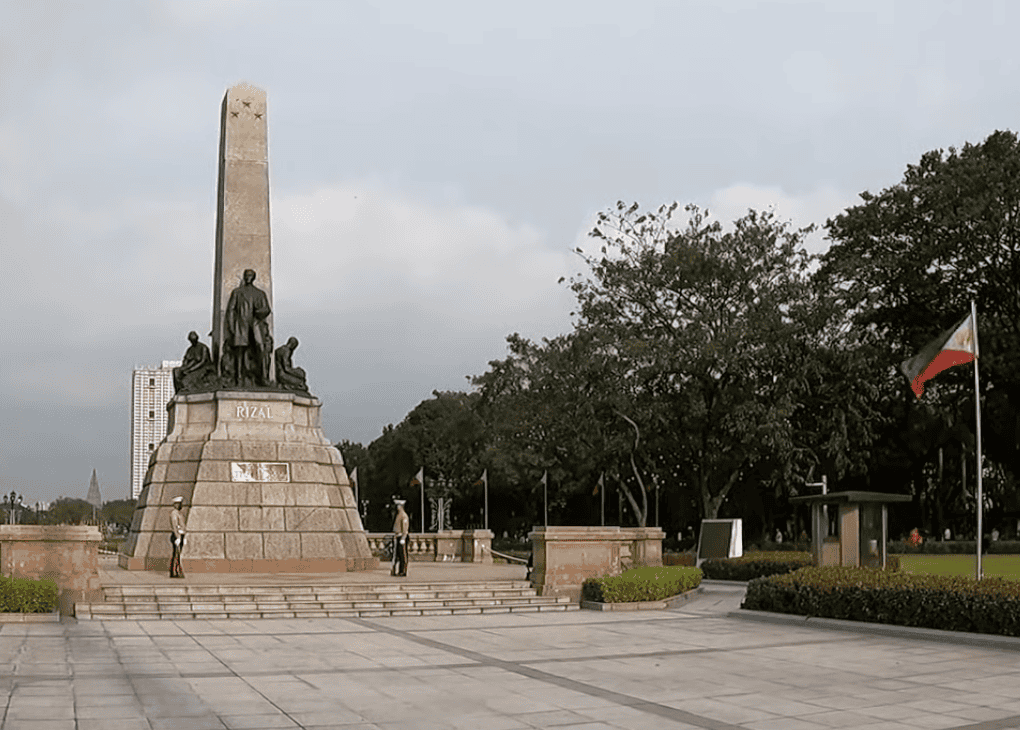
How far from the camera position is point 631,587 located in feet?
65.0

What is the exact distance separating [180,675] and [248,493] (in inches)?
515

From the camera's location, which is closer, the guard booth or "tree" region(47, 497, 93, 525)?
the guard booth

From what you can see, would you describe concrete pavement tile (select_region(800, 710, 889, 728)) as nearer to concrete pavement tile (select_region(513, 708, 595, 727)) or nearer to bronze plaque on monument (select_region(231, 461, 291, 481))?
concrete pavement tile (select_region(513, 708, 595, 727))

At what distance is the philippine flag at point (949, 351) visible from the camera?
2031 cm

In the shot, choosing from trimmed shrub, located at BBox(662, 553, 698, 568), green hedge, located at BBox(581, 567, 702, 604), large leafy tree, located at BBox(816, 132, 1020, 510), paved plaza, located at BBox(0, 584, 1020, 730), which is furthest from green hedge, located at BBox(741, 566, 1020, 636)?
large leafy tree, located at BBox(816, 132, 1020, 510)

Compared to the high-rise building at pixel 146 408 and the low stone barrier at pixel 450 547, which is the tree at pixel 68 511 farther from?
the low stone barrier at pixel 450 547

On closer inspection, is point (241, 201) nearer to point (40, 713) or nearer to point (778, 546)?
point (40, 713)

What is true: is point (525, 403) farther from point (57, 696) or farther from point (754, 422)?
point (57, 696)

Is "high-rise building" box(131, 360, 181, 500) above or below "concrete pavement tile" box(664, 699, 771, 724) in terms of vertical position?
above

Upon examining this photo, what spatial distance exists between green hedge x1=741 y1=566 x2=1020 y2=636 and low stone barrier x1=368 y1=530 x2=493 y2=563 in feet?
49.6

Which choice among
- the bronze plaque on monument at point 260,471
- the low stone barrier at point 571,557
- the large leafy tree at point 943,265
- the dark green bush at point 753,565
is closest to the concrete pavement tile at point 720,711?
the low stone barrier at point 571,557

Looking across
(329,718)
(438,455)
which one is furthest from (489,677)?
(438,455)

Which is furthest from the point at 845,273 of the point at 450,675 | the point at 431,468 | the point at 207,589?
the point at 431,468

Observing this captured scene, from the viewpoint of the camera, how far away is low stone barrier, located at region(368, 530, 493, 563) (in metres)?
33.2
